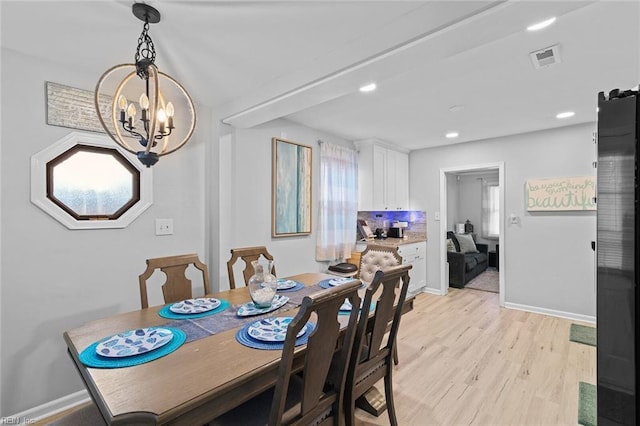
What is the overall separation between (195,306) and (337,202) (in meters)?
2.60

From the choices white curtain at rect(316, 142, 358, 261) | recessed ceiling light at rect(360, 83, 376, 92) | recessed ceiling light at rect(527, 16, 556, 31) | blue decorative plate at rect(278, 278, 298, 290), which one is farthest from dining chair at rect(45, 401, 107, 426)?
white curtain at rect(316, 142, 358, 261)

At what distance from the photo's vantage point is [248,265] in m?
2.48

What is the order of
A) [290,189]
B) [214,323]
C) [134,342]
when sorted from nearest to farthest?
[134,342] < [214,323] < [290,189]

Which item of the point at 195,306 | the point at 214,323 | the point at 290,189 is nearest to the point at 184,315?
the point at 195,306

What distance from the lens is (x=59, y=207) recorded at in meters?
2.05

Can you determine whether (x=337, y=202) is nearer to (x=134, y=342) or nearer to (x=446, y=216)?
(x=446, y=216)

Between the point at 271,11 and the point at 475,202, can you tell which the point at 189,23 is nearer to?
the point at 271,11

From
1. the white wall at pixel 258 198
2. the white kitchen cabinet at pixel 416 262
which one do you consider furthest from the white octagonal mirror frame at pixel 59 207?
the white kitchen cabinet at pixel 416 262

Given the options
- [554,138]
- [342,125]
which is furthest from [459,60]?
[554,138]

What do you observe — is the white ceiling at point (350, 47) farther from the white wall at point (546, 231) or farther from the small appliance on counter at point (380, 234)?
the small appliance on counter at point (380, 234)

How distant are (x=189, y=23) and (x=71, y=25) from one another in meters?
0.69

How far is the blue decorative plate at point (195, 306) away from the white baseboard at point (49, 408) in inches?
47.6

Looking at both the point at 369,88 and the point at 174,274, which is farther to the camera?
the point at 369,88

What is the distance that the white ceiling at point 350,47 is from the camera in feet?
4.92
